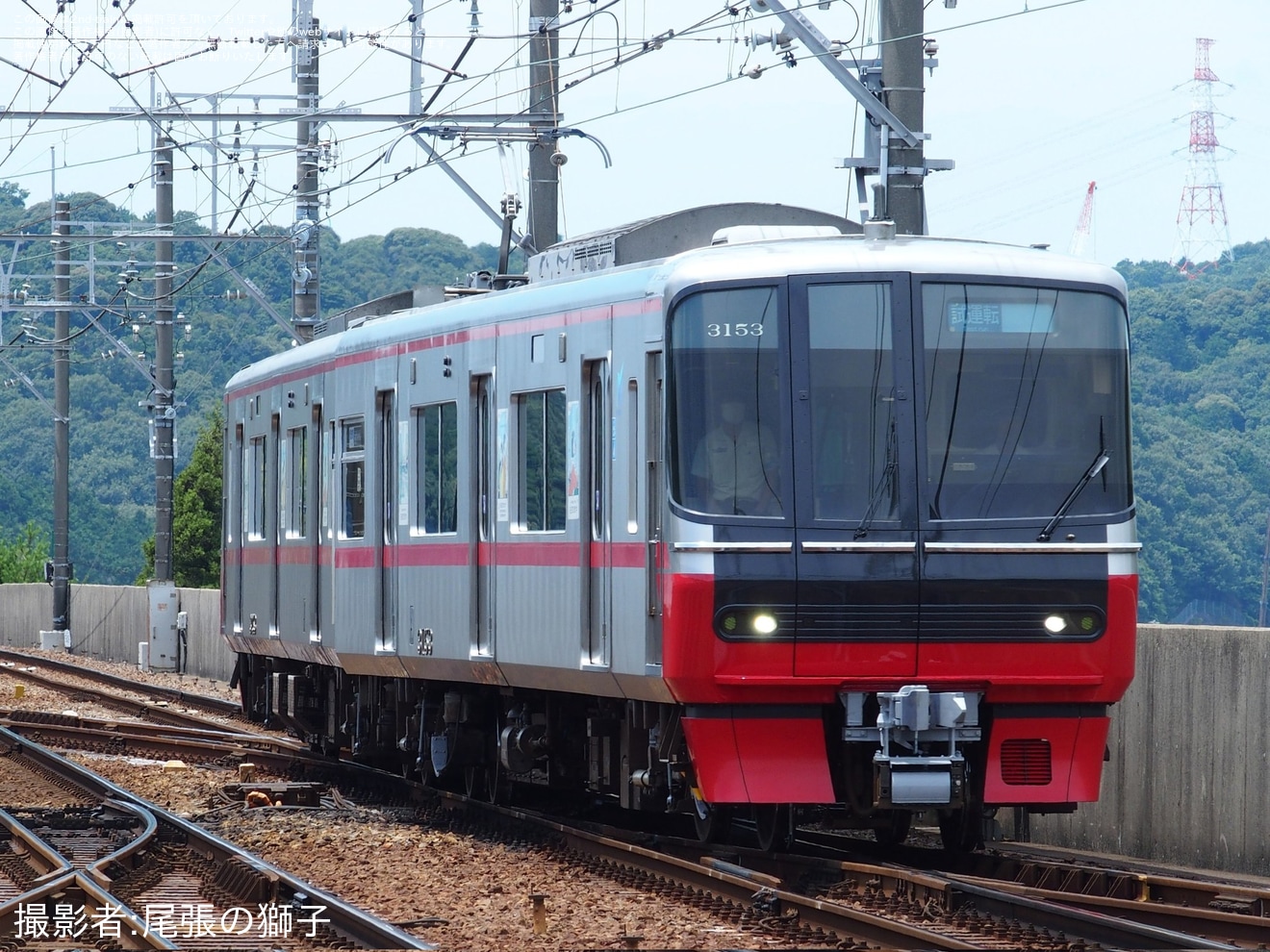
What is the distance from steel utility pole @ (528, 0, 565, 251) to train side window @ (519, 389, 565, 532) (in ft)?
22.8

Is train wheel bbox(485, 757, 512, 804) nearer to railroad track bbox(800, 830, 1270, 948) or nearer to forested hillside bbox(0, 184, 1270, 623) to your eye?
railroad track bbox(800, 830, 1270, 948)

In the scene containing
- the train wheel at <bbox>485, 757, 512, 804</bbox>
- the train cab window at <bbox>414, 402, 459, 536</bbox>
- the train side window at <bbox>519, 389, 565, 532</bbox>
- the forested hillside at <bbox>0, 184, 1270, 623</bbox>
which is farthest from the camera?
the forested hillside at <bbox>0, 184, 1270, 623</bbox>

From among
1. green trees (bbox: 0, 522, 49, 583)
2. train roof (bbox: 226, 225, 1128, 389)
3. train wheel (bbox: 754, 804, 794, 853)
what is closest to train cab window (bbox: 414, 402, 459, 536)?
train roof (bbox: 226, 225, 1128, 389)

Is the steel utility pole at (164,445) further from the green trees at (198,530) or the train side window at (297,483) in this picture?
the green trees at (198,530)

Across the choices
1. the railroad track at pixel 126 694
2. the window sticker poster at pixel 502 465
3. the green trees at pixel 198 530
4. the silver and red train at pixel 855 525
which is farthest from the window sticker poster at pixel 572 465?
the green trees at pixel 198 530

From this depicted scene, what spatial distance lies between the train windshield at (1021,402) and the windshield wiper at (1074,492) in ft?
0.07

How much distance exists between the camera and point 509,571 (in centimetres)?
1284

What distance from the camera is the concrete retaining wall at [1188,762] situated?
11.2 meters

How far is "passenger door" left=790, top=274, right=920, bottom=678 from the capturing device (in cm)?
1040

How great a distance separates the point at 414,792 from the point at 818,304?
20.5 feet

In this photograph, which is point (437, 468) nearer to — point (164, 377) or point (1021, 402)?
point (1021, 402)

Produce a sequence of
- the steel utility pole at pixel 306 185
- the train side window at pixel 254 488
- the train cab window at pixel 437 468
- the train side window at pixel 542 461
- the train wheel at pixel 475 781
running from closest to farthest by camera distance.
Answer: the train side window at pixel 542 461, the train cab window at pixel 437 468, the train wheel at pixel 475 781, the train side window at pixel 254 488, the steel utility pole at pixel 306 185

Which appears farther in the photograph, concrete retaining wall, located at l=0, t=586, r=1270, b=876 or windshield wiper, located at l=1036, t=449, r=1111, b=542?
concrete retaining wall, located at l=0, t=586, r=1270, b=876

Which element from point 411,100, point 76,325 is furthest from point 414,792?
point 76,325
